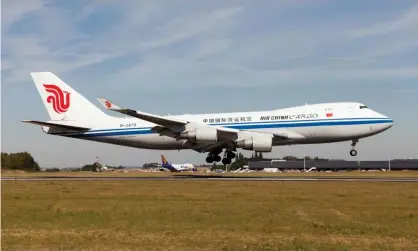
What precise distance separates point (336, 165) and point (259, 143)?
326 feet

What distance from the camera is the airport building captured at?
430 ft

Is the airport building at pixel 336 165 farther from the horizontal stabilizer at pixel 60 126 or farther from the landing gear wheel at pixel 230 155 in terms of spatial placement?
the horizontal stabilizer at pixel 60 126

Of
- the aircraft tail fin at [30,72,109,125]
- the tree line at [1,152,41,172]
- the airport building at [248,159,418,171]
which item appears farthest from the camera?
the airport building at [248,159,418,171]

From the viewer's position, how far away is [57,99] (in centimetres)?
5381

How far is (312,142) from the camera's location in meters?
50.4

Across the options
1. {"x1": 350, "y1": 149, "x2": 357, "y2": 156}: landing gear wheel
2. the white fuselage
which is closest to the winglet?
the white fuselage

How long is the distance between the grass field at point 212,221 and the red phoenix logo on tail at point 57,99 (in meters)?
26.7

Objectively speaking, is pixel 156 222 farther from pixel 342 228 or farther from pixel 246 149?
pixel 246 149

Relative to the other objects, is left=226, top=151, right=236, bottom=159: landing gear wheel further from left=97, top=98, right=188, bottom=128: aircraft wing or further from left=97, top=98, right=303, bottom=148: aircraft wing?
left=97, top=98, right=188, bottom=128: aircraft wing

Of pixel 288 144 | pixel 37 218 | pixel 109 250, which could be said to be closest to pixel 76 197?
pixel 37 218

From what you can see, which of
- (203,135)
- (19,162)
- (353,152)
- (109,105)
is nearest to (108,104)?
(109,105)

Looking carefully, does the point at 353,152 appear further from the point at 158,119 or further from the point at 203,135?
the point at 158,119

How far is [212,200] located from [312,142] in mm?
27853

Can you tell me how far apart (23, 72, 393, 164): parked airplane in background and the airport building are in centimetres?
8266
